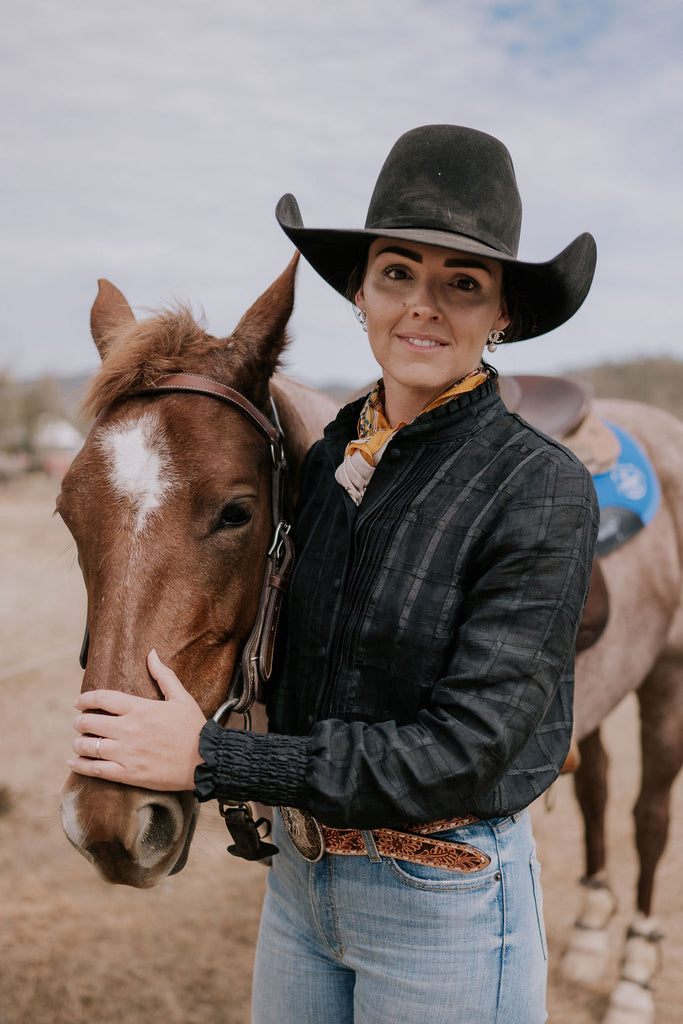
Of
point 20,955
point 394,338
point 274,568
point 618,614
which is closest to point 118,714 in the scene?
point 274,568

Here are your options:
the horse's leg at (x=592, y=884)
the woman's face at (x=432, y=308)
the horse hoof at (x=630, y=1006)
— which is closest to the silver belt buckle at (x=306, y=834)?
the woman's face at (x=432, y=308)

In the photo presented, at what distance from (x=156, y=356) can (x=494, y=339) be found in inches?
26.5

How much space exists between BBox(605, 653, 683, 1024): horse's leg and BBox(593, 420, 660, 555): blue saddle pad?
0.61 metres

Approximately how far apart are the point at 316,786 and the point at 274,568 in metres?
0.53

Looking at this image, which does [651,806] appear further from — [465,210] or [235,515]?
[465,210]

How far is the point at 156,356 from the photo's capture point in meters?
1.61

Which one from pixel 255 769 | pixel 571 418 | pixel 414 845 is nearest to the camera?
pixel 255 769

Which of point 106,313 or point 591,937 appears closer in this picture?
point 106,313

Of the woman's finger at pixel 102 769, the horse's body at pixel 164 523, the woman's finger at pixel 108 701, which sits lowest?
the woman's finger at pixel 102 769

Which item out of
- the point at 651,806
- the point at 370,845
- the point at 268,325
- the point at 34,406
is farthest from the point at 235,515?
the point at 34,406

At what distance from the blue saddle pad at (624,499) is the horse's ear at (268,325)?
177cm

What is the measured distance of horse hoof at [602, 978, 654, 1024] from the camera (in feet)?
10.2

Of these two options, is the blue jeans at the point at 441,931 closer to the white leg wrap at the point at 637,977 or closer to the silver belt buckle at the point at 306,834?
the silver belt buckle at the point at 306,834

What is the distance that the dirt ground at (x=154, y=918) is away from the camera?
321cm
